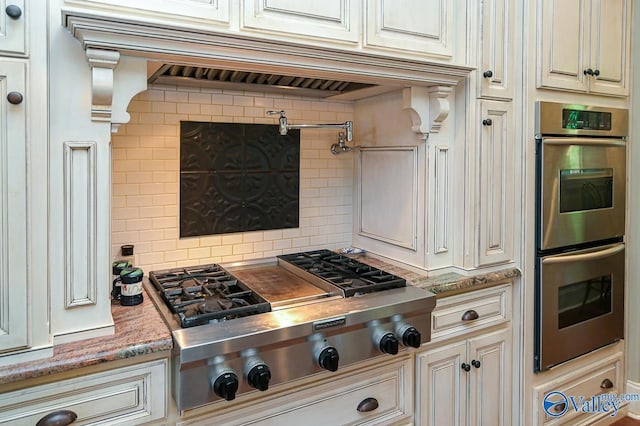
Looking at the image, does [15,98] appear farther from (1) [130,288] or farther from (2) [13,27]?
(1) [130,288]

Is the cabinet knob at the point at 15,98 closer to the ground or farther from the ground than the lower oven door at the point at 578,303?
farther from the ground

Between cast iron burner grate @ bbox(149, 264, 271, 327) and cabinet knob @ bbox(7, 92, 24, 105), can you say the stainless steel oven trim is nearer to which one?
cast iron burner grate @ bbox(149, 264, 271, 327)

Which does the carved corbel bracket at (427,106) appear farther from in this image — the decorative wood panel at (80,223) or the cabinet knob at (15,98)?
the cabinet knob at (15,98)

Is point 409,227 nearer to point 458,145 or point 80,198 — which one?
point 458,145

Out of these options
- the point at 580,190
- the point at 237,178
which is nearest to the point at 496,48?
the point at 580,190

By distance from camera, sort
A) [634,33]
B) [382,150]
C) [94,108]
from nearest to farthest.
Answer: [94,108] < [382,150] < [634,33]

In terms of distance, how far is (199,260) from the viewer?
2146mm

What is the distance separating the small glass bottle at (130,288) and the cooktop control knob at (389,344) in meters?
0.88

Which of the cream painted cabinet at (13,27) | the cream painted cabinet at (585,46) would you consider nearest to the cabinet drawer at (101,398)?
the cream painted cabinet at (13,27)

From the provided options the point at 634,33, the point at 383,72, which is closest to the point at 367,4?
the point at 383,72

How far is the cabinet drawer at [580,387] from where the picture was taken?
7.54 feet

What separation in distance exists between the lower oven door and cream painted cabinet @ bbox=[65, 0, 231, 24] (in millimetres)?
1763

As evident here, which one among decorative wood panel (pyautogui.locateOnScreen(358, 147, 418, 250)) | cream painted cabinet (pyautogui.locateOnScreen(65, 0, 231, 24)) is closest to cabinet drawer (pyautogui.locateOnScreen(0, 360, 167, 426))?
cream painted cabinet (pyautogui.locateOnScreen(65, 0, 231, 24))

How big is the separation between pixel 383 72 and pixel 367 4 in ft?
0.84
